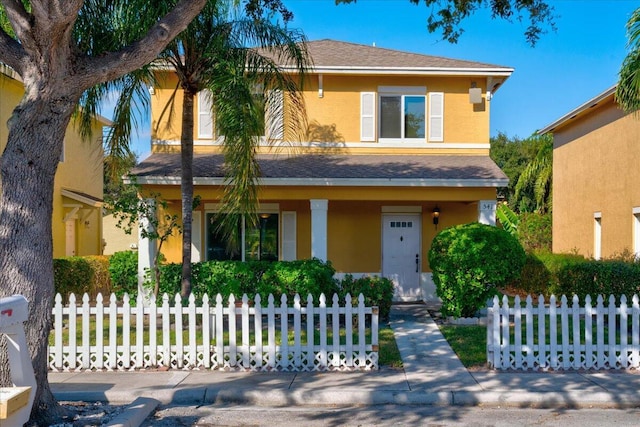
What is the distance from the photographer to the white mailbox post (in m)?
4.12

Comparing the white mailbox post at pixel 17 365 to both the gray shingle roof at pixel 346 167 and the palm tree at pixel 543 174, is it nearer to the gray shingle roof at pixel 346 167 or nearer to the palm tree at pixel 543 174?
the gray shingle roof at pixel 346 167

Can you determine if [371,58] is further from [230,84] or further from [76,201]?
[76,201]

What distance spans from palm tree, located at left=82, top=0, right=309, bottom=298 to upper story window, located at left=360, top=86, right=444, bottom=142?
437 cm

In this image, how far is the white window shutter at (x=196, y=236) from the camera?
14.7m

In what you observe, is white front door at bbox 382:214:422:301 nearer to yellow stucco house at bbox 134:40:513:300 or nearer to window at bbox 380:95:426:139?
yellow stucco house at bbox 134:40:513:300

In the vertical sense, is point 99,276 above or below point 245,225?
below

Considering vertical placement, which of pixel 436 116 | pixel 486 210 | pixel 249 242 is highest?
pixel 436 116

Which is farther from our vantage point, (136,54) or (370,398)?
(370,398)

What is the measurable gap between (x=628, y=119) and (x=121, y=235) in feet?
86.2

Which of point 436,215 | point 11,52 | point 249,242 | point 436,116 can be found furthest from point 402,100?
point 11,52

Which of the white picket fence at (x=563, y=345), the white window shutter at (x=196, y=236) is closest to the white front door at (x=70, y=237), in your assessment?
the white window shutter at (x=196, y=236)

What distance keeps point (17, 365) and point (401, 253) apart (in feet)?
37.8

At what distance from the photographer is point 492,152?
40844mm

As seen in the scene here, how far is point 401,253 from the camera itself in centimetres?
1518
